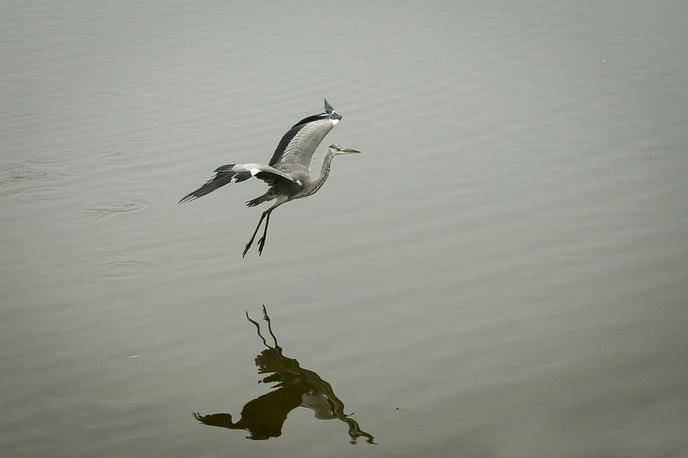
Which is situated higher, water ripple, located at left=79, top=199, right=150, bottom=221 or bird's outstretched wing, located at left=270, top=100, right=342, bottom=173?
bird's outstretched wing, located at left=270, top=100, right=342, bottom=173

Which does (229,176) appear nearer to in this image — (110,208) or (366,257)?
(366,257)

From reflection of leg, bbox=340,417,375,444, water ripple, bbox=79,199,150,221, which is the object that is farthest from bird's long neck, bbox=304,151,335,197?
reflection of leg, bbox=340,417,375,444

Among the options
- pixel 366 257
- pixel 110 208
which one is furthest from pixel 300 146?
pixel 110 208

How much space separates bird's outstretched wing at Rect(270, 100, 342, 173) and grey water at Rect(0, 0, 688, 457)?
1.75 ft

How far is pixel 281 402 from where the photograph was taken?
5215mm

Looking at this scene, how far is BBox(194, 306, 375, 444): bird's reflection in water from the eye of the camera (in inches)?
194

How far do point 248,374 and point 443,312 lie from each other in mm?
1485

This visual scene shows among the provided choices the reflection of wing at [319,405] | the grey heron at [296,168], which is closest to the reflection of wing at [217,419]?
the reflection of wing at [319,405]

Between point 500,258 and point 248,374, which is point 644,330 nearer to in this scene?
point 500,258

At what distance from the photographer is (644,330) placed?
564cm

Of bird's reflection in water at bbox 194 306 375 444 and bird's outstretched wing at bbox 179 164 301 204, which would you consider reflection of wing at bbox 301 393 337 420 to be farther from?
bird's outstretched wing at bbox 179 164 301 204

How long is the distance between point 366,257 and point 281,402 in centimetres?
197

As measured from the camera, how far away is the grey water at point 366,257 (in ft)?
16.3

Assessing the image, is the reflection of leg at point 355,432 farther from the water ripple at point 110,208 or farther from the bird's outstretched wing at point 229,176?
the water ripple at point 110,208
